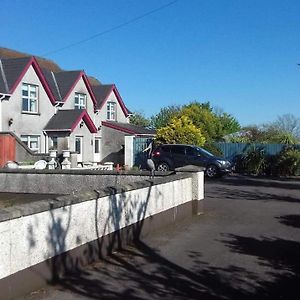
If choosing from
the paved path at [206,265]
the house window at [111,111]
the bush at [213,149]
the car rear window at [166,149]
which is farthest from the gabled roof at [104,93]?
the paved path at [206,265]

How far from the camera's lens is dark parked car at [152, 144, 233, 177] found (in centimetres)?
2512

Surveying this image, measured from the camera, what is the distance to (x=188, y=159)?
84.3ft

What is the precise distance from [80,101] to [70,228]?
29.3 meters

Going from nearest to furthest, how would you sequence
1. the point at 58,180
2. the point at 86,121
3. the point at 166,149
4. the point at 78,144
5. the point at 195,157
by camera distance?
the point at 58,180 → the point at 195,157 → the point at 166,149 → the point at 78,144 → the point at 86,121

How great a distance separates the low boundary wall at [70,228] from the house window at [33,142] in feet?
67.5

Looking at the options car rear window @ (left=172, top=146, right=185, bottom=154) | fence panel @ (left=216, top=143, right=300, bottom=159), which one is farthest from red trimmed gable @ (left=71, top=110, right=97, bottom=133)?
fence panel @ (left=216, top=143, right=300, bottom=159)

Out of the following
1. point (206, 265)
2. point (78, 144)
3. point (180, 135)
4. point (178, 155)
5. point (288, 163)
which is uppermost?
point (180, 135)

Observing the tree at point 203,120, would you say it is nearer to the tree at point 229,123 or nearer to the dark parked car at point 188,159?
the tree at point 229,123

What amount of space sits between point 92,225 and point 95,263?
1.85 ft

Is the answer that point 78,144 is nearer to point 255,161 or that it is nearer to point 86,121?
point 86,121

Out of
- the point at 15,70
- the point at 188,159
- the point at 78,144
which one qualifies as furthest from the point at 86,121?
the point at 188,159

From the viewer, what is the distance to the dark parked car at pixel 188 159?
82.4 ft

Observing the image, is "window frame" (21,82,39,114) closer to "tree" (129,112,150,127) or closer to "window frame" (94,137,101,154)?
"window frame" (94,137,101,154)

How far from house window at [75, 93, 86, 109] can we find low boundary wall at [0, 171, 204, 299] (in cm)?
2542
